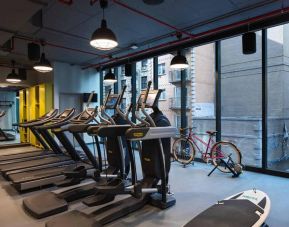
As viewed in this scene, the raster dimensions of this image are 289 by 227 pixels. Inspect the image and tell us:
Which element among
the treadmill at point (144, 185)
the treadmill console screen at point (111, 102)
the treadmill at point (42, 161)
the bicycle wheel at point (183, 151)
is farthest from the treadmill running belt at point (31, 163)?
the bicycle wheel at point (183, 151)

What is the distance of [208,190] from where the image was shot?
3.90m

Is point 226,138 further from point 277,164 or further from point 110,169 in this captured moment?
point 110,169

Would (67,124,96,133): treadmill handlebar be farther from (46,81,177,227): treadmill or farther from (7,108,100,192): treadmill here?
(46,81,177,227): treadmill

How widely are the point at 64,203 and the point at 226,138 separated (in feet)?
13.1

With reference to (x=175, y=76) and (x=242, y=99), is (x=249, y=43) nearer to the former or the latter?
(x=242, y=99)

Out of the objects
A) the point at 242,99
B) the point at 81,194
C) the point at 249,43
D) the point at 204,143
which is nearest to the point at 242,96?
the point at 242,99

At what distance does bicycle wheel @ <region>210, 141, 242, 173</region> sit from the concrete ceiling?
2.55 m

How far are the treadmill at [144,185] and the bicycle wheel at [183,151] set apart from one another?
2287 mm

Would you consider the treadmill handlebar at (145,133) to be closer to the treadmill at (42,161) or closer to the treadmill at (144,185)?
the treadmill at (144,185)

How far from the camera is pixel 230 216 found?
6.76 feet

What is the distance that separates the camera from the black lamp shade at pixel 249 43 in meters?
4.12

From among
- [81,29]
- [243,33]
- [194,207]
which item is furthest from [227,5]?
[194,207]

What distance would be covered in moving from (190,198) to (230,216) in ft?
5.07

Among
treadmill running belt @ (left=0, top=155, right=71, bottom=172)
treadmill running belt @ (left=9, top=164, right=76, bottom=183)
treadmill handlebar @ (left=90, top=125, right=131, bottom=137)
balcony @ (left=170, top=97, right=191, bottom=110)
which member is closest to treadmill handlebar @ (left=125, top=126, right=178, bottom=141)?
treadmill handlebar @ (left=90, top=125, right=131, bottom=137)
